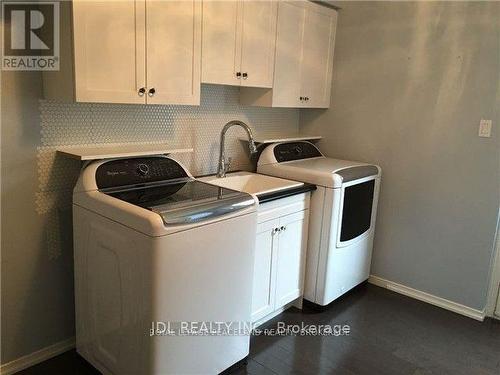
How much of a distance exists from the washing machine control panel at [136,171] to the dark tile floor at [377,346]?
0.95 m

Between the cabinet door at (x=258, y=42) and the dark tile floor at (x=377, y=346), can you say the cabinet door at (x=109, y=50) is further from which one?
the dark tile floor at (x=377, y=346)

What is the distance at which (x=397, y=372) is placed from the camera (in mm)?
2184

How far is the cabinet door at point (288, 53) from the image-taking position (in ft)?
8.66

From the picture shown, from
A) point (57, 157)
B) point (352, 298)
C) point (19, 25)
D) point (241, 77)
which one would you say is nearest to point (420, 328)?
point (352, 298)

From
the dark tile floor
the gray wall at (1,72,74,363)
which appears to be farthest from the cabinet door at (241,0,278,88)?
the dark tile floor

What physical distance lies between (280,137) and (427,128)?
1019mm

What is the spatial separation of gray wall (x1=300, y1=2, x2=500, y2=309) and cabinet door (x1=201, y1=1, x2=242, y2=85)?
1.14 metres

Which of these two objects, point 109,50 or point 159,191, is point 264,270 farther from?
point 109,50

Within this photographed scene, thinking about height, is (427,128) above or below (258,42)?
below

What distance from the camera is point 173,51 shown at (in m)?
2.02

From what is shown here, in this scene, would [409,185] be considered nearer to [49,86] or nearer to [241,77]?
[241,77]

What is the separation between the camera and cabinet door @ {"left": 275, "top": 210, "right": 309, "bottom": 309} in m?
2.46

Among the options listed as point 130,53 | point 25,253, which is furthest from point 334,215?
point 25,253

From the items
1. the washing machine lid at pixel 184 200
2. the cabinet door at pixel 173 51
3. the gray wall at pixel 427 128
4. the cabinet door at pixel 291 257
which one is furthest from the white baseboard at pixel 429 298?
the cabinet door at pixel 173 51
